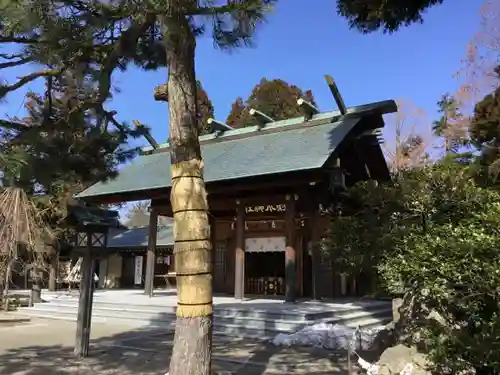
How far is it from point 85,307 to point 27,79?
390cm

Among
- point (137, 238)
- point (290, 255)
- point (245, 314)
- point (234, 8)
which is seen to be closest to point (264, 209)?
point (290, 255)

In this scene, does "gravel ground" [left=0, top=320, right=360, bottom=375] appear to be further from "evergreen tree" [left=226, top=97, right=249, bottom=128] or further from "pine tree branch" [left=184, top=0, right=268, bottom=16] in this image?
"evergreen tree" [left=226, top=97, right=249, bottom=128]

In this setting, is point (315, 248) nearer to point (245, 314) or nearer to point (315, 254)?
point (315, 254)

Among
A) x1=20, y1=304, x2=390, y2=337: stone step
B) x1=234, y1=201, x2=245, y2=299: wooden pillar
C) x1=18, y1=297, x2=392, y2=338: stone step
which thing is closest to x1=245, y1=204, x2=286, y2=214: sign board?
x1=234, y1=201, x2=245, y2=299: wooden pillar

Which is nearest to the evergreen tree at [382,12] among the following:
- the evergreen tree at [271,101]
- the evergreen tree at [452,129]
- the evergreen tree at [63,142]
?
the evergreen tree at [63,142]

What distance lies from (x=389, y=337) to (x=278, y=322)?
329 centimetres

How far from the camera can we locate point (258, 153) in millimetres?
13852

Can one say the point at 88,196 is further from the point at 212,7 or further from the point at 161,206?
the point at 212,7

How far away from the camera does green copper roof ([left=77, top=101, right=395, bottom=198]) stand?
1190cm

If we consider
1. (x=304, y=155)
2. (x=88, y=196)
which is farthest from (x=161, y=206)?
(x=304, y=155)

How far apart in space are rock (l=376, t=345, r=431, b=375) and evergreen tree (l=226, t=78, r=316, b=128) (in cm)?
2585

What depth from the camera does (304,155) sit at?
39.0 ft

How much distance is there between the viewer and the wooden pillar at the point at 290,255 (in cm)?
1186

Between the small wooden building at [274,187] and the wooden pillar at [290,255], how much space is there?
0.03m
